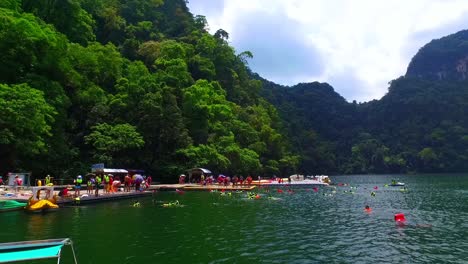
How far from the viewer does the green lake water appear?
16.8 m

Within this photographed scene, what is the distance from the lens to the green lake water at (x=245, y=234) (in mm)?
16797

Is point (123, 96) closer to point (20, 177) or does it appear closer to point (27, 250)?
point (20, 177)

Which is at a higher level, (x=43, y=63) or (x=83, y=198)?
(x=43, y=63)

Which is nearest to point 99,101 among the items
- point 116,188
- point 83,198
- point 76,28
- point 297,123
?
point 76,28

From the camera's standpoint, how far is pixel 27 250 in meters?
9.41

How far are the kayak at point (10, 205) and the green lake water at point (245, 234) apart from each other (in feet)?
2.76

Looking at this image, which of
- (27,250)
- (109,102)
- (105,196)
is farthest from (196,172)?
(27,250)

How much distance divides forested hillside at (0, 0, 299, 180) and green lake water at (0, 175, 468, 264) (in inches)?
779

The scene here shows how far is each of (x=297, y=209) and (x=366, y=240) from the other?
14413 mm

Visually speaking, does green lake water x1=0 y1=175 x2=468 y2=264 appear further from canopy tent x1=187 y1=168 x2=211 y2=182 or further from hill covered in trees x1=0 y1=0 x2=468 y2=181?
canopy tent x1=187 y1=168 x2=211 y2=182

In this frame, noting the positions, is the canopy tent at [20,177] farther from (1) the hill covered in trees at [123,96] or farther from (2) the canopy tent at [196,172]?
(2) the canopy tent at [196,172]

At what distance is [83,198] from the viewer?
36094 mm

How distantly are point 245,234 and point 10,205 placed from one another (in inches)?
734

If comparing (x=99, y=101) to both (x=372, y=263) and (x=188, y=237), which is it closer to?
(x=188, y=237)
